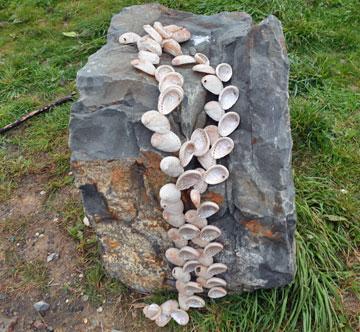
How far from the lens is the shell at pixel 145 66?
292 centimetres

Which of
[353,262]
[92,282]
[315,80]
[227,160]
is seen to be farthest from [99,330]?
[315,80]

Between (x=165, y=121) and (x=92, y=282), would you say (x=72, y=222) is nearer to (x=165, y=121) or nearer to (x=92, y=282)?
(x=92, y=282)

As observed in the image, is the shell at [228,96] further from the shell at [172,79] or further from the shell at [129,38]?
the shell at [129,38]

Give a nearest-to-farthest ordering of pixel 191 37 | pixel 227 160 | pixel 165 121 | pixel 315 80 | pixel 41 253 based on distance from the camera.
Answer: pixel 165 121
pixel 227 160
pixel 191 37
pixel 41 253
pixel 315 80

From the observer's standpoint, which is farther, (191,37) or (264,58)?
(191,37)

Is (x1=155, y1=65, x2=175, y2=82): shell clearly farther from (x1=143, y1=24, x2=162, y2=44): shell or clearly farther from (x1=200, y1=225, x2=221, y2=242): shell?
(x1=200, y1=225, x2=221, y2=242): shell

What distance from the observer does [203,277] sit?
9.75ft

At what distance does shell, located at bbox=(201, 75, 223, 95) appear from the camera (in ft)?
9.60

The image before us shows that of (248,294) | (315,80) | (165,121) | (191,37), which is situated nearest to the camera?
(165,121)

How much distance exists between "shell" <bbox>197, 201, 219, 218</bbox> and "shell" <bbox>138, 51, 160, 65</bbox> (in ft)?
3.00

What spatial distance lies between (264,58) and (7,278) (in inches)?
91.1

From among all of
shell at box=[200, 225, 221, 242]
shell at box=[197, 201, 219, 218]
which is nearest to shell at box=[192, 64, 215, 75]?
shell at box=[197, 201, 219, 218]

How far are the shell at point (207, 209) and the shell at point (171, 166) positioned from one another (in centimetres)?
24

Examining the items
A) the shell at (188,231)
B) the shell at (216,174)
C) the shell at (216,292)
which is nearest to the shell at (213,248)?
the shell at (188,231)
